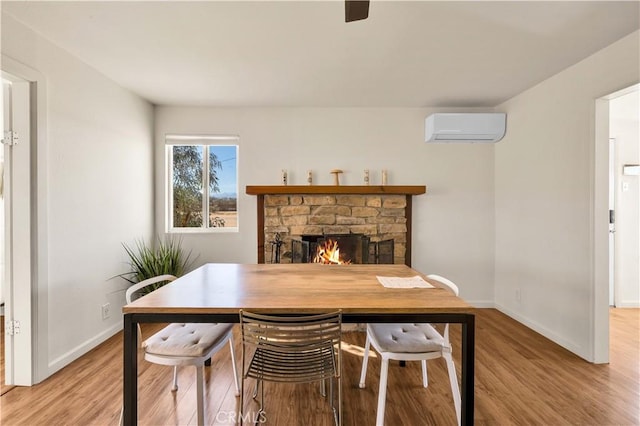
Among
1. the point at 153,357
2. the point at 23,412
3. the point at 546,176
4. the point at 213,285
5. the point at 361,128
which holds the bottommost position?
the point at 23,412

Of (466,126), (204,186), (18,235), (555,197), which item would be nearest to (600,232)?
(555,197)

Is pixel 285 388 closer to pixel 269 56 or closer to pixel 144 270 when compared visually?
pixel 144 270

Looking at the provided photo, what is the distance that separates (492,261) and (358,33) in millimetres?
3038

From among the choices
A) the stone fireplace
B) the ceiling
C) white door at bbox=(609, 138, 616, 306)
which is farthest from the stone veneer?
white door at bbox=(609, 138, 616, 306)

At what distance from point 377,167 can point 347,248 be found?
1.04m

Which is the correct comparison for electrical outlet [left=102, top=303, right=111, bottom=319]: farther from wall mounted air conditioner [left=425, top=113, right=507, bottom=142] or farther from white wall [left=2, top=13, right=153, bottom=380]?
wall mounted air conditioner [left=425, top=113, right=507, bottom=142]

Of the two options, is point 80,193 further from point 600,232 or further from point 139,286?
point 600,232

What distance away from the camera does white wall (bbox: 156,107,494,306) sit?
3600 millimetres

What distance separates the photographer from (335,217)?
11.6 feet

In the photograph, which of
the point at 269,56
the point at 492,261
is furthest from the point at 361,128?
the point at 492,261

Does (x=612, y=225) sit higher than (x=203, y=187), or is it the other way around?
(x=203, y=187)

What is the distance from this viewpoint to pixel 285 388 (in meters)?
2.00

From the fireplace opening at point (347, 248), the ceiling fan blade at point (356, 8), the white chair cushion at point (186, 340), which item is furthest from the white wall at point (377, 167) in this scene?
the ceiling fan blade at point (356, 8)

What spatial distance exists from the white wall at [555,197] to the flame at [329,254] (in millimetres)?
1882
